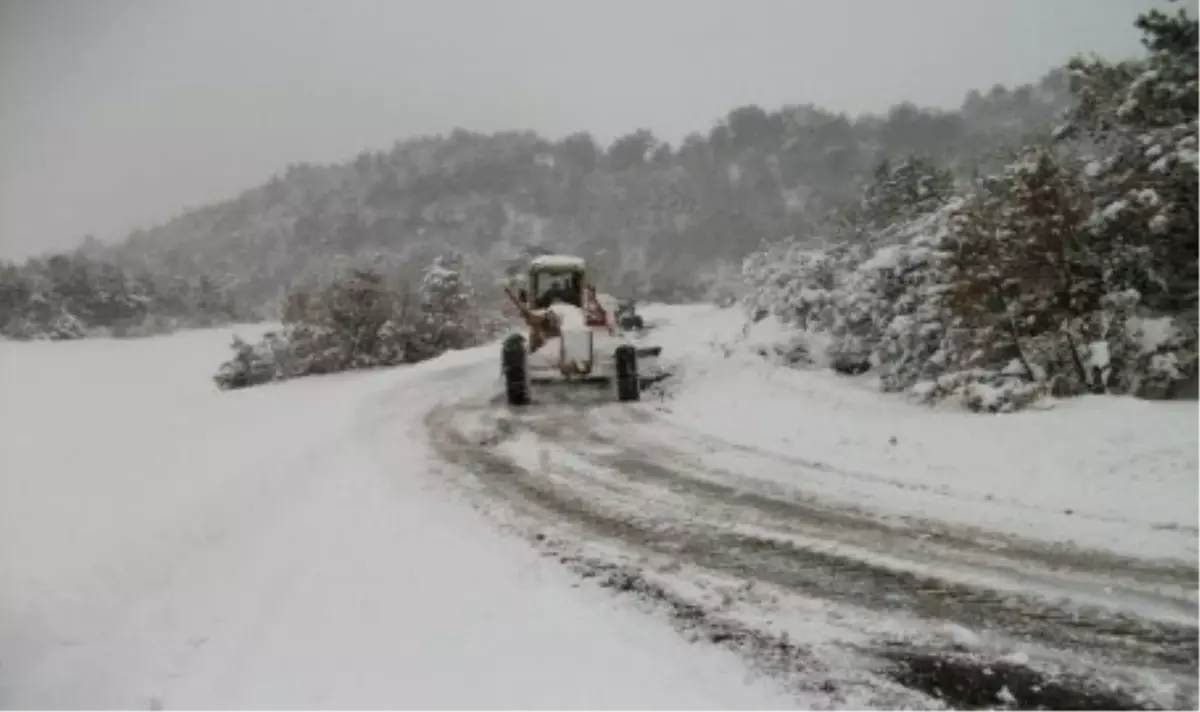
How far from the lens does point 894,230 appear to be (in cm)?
1188

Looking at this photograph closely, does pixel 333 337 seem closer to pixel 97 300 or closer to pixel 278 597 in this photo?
pixel 97 300

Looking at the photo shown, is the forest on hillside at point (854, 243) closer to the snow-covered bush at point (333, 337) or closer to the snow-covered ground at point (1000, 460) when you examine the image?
the snow-covered bush at point (333, 337)

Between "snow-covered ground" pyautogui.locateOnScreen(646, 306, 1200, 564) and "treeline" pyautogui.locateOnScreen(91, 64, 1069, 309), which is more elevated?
"treeline" pyautogui.locateOnScreen(91, 64, 1069, 309)

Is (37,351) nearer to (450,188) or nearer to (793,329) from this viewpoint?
(793,329)

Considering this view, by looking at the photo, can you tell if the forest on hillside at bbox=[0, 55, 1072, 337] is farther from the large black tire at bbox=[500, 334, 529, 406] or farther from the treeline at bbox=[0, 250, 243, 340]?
the large black tire at bbox=[500, 334, 529, 406]

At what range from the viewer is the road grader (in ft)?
31.3

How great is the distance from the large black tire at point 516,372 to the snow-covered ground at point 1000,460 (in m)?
1.96

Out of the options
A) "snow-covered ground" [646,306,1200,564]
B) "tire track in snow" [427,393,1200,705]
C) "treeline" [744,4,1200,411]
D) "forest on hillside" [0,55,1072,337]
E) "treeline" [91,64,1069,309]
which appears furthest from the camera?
"treeline" [91,64,1069,309]

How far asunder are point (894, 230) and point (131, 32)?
34.1ft

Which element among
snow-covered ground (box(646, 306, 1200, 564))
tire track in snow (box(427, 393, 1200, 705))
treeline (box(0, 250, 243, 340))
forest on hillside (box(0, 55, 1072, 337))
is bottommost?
tire track in snow (box(427, 393, 1200, 705))

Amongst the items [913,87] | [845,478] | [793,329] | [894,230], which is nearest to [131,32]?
[845,478]

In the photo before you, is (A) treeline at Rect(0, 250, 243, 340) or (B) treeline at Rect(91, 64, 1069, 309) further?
(B) treeline at Rect(91, 64, 1069, 309)

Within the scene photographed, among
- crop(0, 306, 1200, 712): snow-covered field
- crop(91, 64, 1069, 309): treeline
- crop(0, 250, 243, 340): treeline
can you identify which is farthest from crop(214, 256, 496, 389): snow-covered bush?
crop(0, 306, 1200, 712): snow-covered field

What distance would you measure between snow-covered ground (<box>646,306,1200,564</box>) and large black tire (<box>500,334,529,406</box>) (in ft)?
6.43
